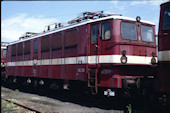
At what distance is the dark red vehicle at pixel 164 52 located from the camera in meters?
5.99

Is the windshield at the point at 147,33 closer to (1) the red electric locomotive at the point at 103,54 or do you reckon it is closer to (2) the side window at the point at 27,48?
(1) the red electric locomotive at the point at 103,54

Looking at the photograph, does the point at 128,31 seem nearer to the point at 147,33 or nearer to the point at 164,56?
the point at 147,33

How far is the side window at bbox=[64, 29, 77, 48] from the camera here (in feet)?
34.3

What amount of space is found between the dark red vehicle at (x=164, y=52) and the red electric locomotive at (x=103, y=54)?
1445 mm

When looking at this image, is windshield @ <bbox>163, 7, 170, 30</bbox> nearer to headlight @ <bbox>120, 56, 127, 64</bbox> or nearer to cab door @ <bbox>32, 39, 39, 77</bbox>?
headlight @ <bbox>120, 56, 127, 64</bbox>

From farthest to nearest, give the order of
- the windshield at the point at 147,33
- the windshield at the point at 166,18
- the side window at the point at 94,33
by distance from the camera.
Result: the windshield at the point at 147,33
the side window at the point at 94,33
the windshield at the point at 166,18

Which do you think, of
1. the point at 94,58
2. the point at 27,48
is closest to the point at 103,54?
the point at 94,58

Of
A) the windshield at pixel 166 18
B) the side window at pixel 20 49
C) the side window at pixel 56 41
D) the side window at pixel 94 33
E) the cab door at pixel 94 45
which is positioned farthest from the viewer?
the side window at pixel 20 49

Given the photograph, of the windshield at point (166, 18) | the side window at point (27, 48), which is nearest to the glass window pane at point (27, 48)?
the side window at point (27, 48)

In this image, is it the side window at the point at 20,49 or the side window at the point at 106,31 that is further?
the side window at the point at 20,49

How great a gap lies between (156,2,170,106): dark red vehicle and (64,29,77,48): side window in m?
4.87

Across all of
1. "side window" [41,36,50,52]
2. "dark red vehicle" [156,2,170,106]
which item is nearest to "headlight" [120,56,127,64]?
"dark red vehicle" [156,2,170,106]

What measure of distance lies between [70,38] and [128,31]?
309cm

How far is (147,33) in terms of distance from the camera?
9.64 m
